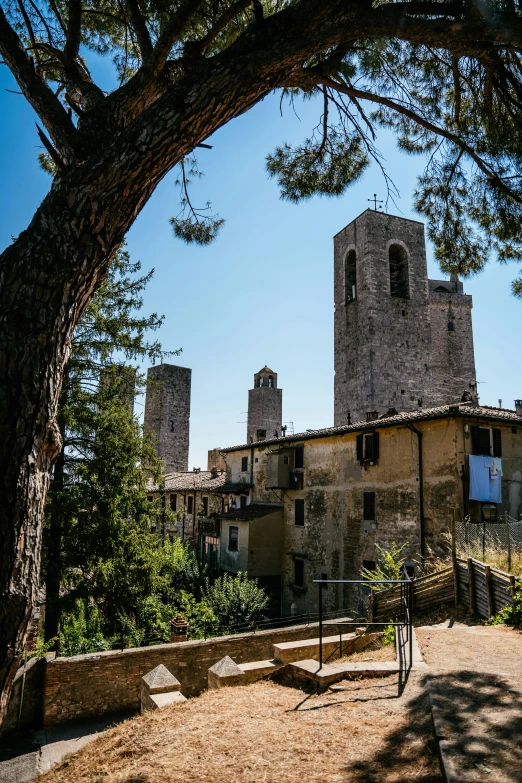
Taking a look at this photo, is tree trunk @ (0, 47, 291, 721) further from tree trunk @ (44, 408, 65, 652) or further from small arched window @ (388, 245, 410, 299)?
small arched window @ (388, 245, 410, 299)

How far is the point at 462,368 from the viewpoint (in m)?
33.2

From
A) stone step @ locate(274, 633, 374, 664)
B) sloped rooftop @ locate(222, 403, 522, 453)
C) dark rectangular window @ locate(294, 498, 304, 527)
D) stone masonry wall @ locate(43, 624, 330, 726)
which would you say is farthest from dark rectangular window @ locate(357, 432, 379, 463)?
stone step @ locate(274, 633, 374, 664)

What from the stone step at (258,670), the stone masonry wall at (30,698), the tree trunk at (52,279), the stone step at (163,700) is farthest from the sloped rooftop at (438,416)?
the tree trunk at (52,279)

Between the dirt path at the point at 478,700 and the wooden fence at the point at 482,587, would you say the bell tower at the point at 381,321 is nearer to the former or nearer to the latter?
the wooden fence at the point at 482,587

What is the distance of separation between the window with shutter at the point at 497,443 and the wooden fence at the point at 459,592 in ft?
19.2

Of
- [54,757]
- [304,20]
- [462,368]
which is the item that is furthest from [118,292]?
[462,368]

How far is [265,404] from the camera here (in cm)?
4325

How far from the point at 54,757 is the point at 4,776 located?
2.42 ft

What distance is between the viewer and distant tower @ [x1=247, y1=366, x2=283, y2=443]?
43.1 m

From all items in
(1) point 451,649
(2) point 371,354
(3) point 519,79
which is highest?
(2) point 371,354

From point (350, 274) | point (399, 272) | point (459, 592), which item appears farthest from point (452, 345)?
point (459, 592)

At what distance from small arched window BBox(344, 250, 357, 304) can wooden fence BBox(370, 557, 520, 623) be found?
17496 millimetres

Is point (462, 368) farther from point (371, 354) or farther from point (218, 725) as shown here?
point (218, 725)

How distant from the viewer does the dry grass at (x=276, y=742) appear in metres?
3.47
